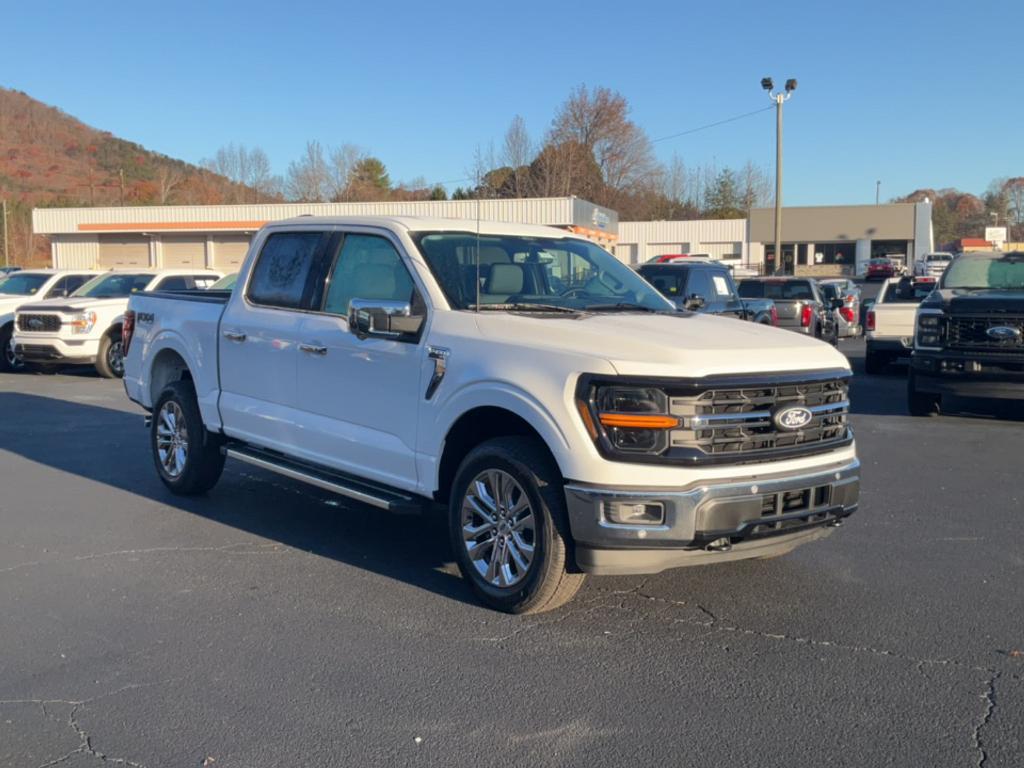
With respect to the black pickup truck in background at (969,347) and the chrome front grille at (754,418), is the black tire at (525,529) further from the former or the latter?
the black pickup truck in background at (969,347)

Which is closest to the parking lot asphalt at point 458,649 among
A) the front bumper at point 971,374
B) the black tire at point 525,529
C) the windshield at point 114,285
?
the black tire at point 525,529

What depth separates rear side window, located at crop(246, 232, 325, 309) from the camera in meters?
6.67

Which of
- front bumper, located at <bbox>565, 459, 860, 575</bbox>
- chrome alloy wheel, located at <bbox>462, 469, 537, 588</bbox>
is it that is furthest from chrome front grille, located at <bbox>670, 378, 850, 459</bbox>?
chrome alloy wheel, located at <bbox>462, 469, 537, 588</bbox>

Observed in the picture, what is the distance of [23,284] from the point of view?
18.5m

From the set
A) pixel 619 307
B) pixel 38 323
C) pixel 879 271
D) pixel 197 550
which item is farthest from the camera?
pixel 879 271

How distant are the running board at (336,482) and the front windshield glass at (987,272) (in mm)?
9199

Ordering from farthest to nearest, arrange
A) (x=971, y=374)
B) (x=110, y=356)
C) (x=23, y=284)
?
1. (x=23, y=284)
2. (x=110, y=356)
3. (x=971, y=374)

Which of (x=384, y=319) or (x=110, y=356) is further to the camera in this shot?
(x=110, y=356)

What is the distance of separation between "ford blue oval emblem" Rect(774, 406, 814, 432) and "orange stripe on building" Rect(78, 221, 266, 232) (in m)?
45.0

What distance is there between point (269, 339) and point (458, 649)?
111 inches

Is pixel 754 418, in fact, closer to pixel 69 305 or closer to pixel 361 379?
pixel 361 379

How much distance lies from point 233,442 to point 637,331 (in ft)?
11.5

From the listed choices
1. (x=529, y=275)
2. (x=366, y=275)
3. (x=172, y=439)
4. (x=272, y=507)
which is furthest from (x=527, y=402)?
(x=172, y=439)

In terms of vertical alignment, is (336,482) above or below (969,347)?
below
